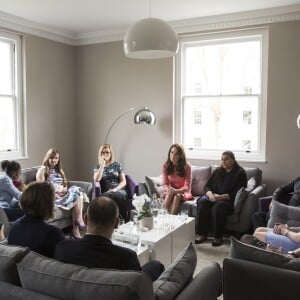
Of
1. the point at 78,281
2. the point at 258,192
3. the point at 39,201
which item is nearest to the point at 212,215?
the point at 258,192

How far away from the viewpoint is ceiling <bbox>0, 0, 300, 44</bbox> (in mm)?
4523

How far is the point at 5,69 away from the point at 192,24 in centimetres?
263

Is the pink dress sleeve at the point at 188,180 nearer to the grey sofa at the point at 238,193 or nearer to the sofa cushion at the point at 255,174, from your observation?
the grey sofa at the point at 238,193

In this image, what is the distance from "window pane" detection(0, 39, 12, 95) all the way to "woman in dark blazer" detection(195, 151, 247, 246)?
2999 mm

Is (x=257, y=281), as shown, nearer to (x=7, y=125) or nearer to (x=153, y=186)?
(x=153, y=186)

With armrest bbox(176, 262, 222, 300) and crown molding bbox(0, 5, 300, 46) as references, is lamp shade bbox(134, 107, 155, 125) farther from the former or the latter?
armrest bbox(176, 262, 222, 300)

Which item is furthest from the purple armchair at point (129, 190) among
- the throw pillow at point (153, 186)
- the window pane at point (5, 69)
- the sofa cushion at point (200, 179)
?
the window pane at point (5, 69)

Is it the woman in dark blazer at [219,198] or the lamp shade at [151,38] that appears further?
the woman in dark blazer at [219,198]

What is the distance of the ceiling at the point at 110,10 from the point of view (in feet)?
14.8

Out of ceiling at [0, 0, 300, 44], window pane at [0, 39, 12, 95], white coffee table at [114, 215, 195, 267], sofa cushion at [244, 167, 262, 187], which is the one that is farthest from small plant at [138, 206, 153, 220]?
window pane at [0, 39, 12, 95]

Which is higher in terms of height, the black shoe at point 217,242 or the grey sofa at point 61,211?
the grey sofa at point 61,211

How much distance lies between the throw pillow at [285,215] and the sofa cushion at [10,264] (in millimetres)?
2505

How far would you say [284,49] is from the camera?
16.0ft

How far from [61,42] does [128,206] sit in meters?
2.82
